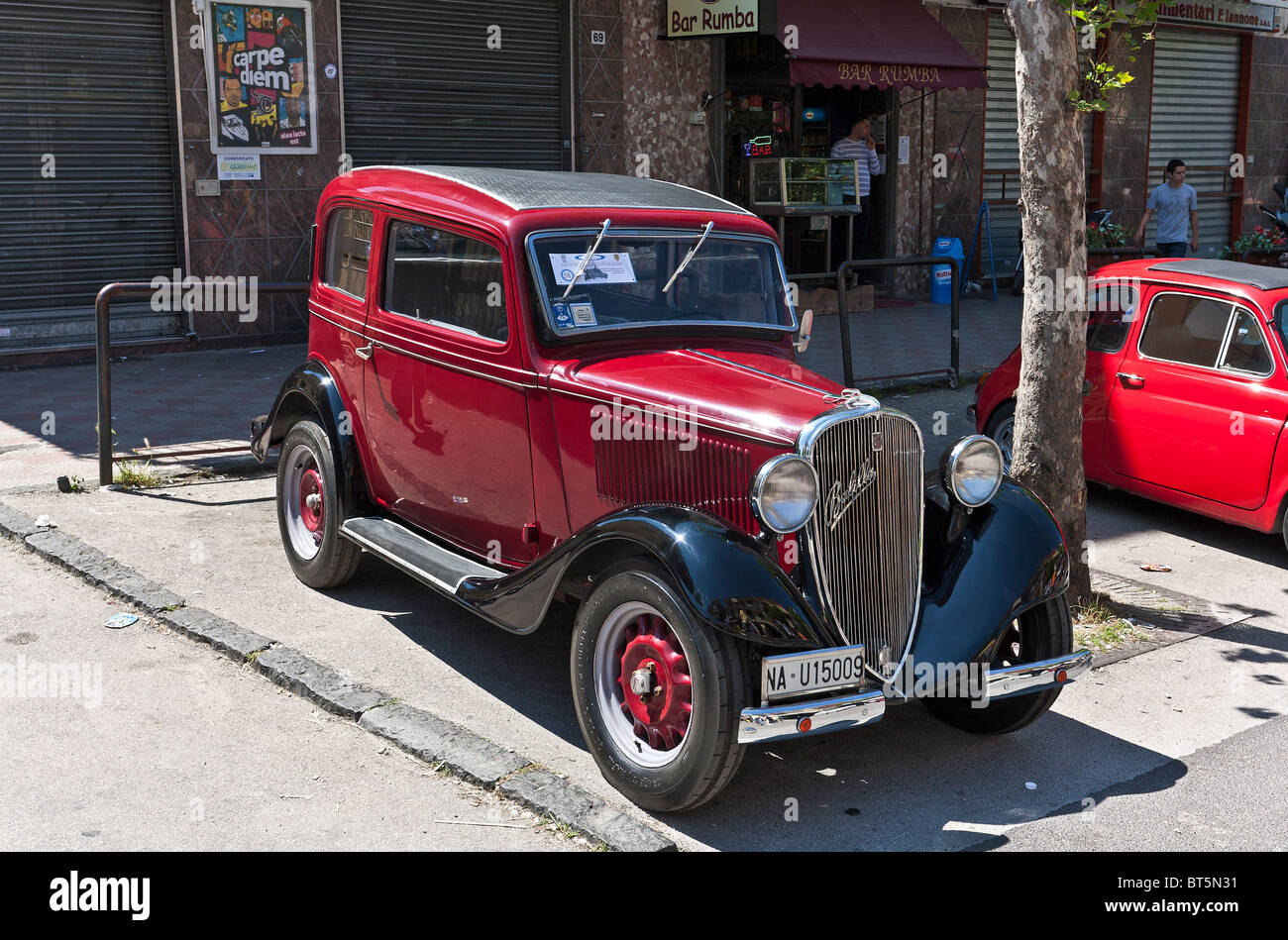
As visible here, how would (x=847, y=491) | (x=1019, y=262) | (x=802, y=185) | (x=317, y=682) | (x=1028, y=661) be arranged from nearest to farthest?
1. (x=847, y=491)
2. (x=1028, y=661)
3. (x=317, y=682)
4. (x=802, y=185)
5. (x=1019, y=262)

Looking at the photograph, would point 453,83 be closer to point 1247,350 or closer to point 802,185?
point 802,185

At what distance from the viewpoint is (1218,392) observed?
24.1ft

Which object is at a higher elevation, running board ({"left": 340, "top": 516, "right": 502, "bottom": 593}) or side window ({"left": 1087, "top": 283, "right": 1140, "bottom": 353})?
side window ({"left": 1087, "top": 283, "right": 1140, "bottom": 353})

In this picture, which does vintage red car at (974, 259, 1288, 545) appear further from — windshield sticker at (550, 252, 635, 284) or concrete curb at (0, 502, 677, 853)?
concrete curb at (0, 502, 677, 853)

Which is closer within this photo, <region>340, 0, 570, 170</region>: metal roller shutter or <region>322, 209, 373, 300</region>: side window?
<region>322, 209, 373, 300</region>: side window

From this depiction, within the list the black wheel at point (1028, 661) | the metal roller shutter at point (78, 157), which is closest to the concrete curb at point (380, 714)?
the black wheel at point (1028, 661)

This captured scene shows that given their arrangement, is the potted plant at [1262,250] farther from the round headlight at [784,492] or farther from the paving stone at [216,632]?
the paving stone at [216,632]

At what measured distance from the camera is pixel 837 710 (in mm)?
4043

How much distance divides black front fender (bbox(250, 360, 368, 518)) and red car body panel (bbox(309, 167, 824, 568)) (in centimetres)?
5

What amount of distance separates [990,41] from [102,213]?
1255 cm

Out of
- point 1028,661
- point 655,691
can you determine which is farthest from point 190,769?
point 1028,661

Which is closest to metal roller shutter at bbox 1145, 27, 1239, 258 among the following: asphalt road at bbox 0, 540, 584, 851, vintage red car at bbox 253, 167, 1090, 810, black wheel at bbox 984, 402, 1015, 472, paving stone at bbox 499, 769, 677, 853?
black wheel at bbox 984, 402, 1015, 472

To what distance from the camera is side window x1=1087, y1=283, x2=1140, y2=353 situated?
26.4 feet

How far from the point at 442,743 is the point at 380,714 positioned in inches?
14.0
